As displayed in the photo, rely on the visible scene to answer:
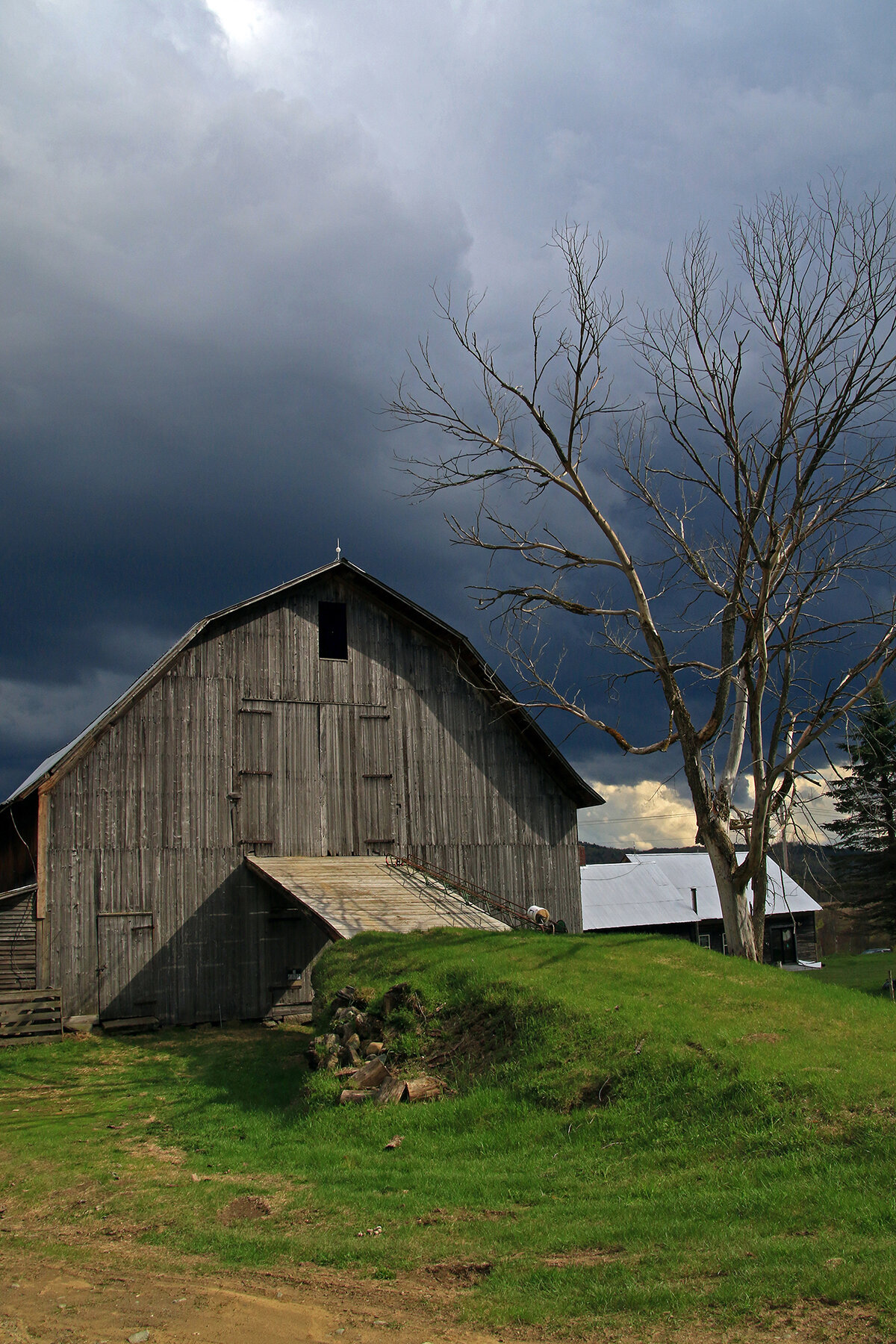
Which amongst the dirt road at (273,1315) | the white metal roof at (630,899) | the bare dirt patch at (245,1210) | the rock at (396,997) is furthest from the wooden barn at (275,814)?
the white metal roof at (630,899)

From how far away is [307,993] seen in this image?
21516mm

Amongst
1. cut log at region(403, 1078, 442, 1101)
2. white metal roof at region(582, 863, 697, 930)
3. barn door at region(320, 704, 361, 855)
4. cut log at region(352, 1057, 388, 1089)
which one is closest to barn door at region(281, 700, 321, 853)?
barn door at region(320, 704, 361, 855)

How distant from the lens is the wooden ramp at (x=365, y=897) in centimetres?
1691

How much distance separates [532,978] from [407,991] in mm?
1799

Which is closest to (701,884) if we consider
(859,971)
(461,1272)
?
(859,971)

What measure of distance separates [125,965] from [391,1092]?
10.7m

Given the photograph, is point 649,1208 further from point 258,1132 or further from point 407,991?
point 407,991

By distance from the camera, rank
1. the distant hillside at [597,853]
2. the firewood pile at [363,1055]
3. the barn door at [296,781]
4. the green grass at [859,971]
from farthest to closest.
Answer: the distant hillside at [597,853] → the green grass at [859,971] → the barn door at [296,781] → the firewood pile at [363,1055]

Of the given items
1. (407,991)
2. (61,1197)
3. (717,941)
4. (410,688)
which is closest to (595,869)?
(717,941)

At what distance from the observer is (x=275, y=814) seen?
71.7 feet

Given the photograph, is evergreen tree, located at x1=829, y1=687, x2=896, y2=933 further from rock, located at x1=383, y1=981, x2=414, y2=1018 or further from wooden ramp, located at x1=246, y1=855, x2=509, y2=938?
rock, located at x1=383, y1=981, x2=414, y2=1018

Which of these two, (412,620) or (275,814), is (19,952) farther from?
(412,620)

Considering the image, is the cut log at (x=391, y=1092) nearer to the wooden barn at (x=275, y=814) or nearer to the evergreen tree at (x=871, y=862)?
the wooden barn at (x=275, y=814)

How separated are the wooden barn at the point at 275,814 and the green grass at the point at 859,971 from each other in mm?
17327
